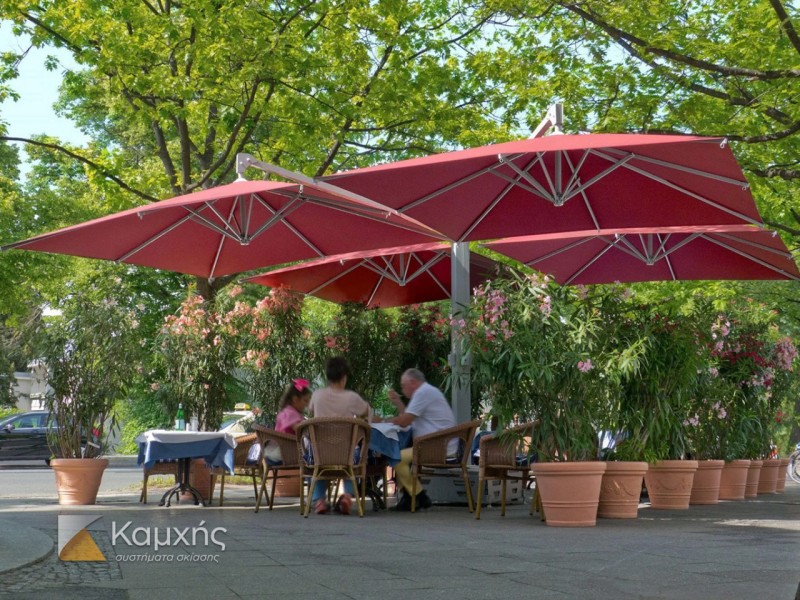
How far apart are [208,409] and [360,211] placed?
4.59m

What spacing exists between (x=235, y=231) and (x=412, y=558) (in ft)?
19.4

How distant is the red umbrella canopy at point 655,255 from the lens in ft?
38.1

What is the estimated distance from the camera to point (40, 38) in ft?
53.2

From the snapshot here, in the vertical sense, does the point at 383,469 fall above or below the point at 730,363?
below

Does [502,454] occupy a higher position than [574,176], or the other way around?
[574,176]

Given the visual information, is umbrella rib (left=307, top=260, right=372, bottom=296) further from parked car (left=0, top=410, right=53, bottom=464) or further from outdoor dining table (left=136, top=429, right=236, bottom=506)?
parked car (left=0, top=410, right=53, bottom=464)

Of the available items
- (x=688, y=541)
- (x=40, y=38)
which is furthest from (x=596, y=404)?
(x=40, y=38)

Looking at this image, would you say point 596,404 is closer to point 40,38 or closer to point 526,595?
point 526,595

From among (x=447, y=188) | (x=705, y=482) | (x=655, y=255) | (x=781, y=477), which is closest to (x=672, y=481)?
(x=705, y=482)

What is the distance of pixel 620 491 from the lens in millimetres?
9125

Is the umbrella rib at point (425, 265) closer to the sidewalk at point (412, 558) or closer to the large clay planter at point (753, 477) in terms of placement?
the sidewalk at point (412, 558)

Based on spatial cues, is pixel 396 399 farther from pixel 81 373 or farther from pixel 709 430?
pixel 709 430

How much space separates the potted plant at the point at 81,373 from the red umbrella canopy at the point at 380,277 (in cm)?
280
